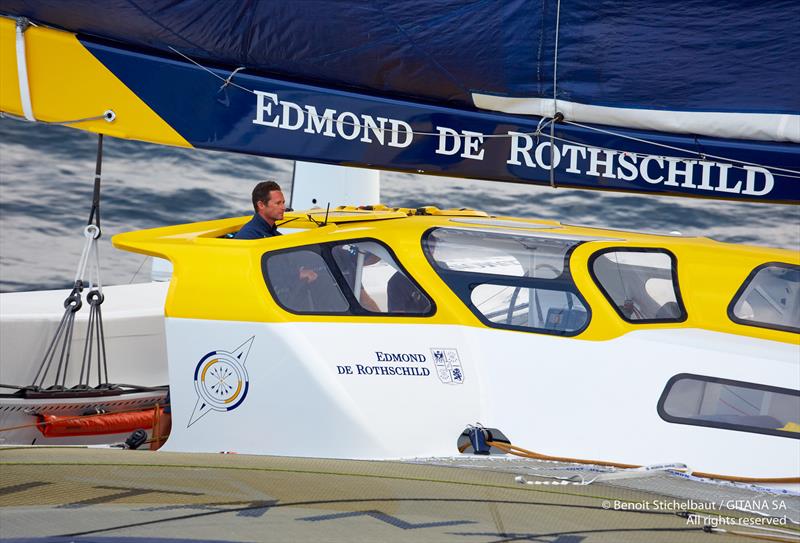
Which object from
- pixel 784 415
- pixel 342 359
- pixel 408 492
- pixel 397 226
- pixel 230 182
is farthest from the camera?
pixel 230 182

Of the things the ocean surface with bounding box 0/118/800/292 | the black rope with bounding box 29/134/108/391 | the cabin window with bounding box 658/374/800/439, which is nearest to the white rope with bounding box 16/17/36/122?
the black rope with bounding box 29/134/108/391

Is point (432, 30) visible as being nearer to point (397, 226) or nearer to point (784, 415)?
point (397, 226)

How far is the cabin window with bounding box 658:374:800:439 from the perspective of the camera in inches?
153

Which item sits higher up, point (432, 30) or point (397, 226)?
point (432, 30)

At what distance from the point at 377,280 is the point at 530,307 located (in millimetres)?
638

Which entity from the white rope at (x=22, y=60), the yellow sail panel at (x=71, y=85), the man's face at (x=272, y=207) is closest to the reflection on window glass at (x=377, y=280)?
the man's face at (x=272, y=207)

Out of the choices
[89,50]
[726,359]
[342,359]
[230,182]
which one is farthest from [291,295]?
[230,182]

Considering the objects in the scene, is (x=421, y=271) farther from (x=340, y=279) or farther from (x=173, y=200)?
(x=173, y=200)

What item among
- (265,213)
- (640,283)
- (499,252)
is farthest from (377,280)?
(640,283)

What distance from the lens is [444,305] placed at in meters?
4.20

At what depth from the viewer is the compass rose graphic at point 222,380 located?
4.22 metres

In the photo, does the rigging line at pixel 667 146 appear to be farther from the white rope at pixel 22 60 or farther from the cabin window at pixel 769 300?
the white rope at pixel 22 60

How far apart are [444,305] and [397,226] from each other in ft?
1.56

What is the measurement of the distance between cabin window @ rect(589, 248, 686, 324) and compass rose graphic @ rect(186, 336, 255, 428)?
4.74ft
